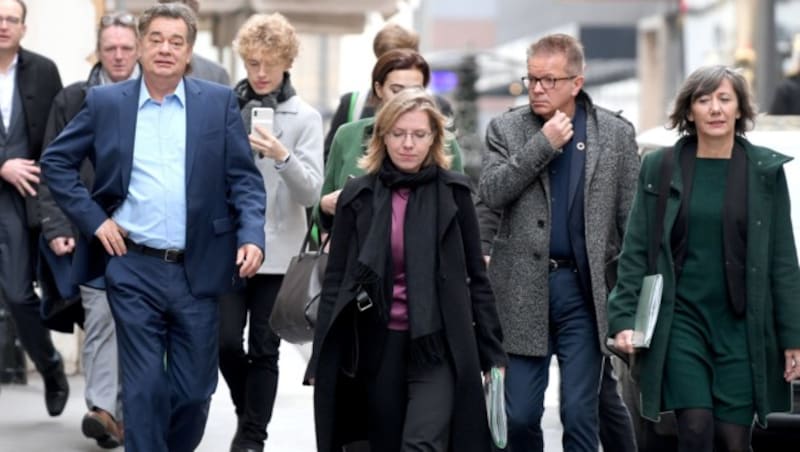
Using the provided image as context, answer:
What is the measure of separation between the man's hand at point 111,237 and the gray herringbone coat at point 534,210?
4.55 ft

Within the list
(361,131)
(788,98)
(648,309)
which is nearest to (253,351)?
(361,131)

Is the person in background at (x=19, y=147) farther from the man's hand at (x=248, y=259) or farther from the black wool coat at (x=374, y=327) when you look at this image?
the black wool coat at (x=374, y=327)

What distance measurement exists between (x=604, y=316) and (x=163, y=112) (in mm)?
1823

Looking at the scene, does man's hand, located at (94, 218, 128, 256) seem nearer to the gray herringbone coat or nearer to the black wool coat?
the black wool coat

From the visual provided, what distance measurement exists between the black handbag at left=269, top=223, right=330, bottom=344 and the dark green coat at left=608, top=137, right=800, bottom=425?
1357 mm

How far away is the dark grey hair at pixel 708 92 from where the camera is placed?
725 centimetres

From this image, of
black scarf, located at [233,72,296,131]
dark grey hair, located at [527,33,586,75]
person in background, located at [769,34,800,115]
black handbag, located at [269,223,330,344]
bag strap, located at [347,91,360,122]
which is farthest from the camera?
person in background, located at [769,34,800,115]

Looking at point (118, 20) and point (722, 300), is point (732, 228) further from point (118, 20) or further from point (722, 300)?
point (118, 20)

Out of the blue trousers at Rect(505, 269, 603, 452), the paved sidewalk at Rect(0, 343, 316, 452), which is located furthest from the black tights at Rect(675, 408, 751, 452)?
the paved sidewalk at Rect(0, 343, 316, 452)

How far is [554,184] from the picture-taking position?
7.90m

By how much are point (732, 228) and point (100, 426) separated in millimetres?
3450

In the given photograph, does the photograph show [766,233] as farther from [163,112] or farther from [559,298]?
[163,112]

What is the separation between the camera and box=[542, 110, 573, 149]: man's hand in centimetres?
774

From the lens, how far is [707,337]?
23.5ft
